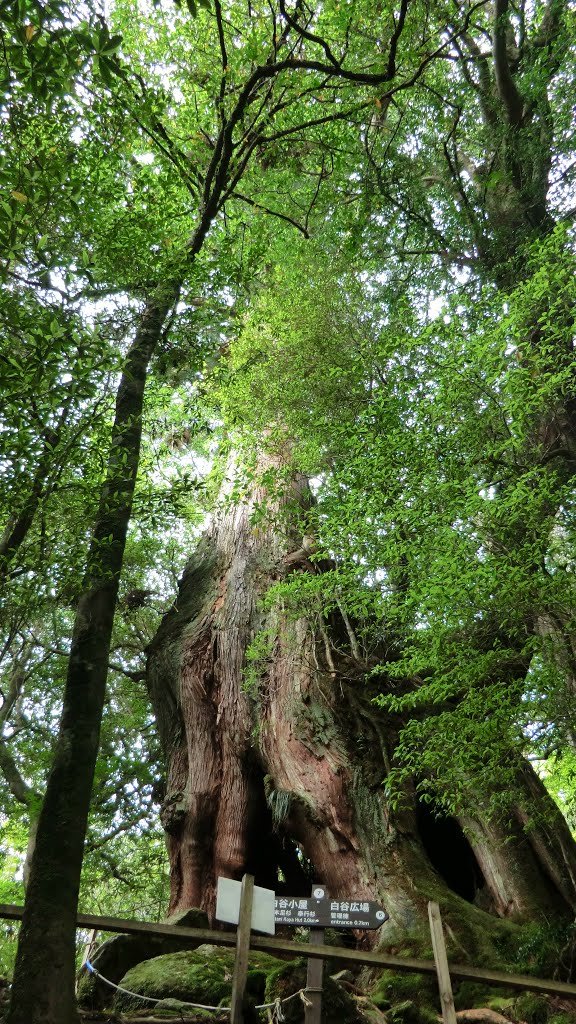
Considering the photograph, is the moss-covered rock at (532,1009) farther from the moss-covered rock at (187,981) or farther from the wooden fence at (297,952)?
the moss-covered rock at (187,981)

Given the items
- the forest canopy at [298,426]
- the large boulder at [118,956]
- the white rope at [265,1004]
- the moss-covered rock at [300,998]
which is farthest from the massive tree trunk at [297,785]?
the white rope at [265,1004]

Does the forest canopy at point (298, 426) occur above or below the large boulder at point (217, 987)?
above

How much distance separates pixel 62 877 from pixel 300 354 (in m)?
8.46

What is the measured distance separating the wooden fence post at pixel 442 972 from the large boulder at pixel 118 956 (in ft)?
6.76

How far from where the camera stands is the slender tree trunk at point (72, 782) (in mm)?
3607

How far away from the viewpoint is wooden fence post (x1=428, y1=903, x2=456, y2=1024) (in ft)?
15.1

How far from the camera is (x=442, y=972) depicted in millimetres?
4758

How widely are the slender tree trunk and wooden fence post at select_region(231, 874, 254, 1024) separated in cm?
117

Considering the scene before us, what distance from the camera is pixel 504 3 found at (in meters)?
9.09

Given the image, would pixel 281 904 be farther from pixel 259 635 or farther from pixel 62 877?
pixel 259 635

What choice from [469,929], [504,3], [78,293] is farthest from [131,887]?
[504,3]

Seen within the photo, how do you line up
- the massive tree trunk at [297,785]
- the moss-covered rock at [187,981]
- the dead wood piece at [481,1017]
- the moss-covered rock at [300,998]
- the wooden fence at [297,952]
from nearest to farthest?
the wooden fence at [297,952]
the moss-covered rock at [300,998]
the moss-covered rock at [187,981]
the dead wood piece at [481,1017]
the massive tree trunk at [297,785]

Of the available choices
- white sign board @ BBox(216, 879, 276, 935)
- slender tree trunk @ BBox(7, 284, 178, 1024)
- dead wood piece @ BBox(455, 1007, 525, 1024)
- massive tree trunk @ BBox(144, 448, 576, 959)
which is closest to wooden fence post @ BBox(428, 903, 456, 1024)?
dead wood piece @ BBox(455, 1007, 525, 1024)

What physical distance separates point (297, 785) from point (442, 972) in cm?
344
